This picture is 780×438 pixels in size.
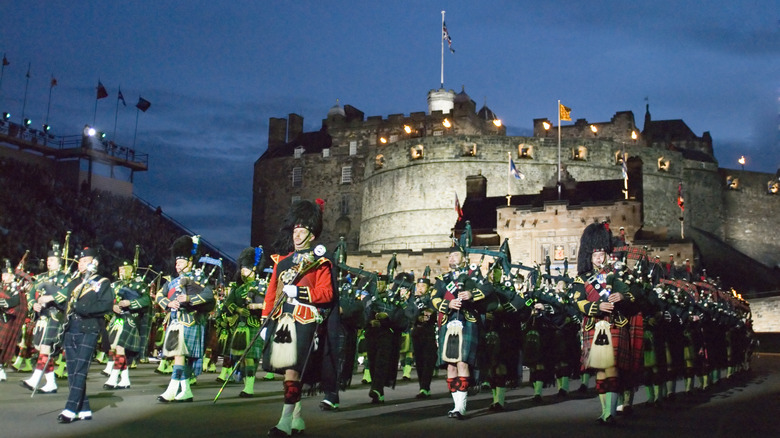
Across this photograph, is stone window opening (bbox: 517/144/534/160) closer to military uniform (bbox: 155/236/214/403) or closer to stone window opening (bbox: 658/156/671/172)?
stone window opening (bbox: 658/156/671/172)

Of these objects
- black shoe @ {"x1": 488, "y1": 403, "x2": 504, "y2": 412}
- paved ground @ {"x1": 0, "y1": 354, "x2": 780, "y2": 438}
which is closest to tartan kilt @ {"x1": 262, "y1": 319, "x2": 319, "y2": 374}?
paved ground @ {"x1": 0, "y1": 354, "x2": 780, "y2": 438}

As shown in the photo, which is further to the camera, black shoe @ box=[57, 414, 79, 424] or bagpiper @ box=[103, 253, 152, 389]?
bagpiper @ box=[103, 253, 152, 389]

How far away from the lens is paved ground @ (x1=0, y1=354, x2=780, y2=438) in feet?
29.5

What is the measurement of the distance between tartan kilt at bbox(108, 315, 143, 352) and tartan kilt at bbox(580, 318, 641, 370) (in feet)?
25.0

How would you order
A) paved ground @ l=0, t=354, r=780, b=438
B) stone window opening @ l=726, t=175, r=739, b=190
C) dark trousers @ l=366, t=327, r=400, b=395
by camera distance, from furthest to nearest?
1. stone window opening @ l=726, t=175, r=739, b=190
2. dark trousers @ l=366, t=327, r=400, b=395
3. paved ground @ l=0, t=354, r=780, b=438

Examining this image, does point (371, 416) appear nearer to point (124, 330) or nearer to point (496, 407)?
point (496, 407)

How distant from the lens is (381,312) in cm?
1462

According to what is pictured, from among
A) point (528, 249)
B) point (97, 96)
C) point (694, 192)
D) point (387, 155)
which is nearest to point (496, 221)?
point (528, 249)

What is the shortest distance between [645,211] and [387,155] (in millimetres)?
21454

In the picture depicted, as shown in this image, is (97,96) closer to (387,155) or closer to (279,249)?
(387,155)

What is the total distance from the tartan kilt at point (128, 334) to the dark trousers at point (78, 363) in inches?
148

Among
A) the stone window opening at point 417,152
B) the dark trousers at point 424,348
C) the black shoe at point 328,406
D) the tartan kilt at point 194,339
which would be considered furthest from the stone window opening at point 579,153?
the black shoe at point 328,406

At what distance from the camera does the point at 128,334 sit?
13523mm

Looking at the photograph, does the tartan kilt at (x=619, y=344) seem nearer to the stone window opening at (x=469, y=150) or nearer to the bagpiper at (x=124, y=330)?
the bagpiper at (x=124, y=330)
